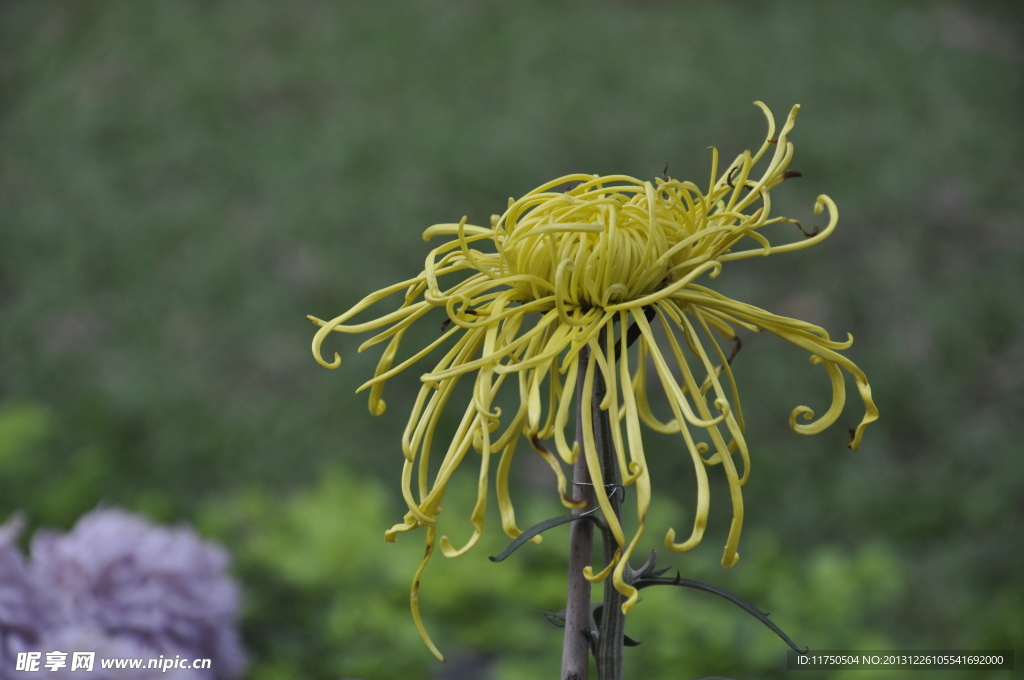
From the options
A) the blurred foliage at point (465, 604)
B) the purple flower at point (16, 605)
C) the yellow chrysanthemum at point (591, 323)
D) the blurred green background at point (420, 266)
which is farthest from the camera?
the blurred green background at point (420, 266)

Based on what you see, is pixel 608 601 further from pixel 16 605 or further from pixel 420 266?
pixel 420 266

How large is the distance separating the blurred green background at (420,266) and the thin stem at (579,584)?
0.87m

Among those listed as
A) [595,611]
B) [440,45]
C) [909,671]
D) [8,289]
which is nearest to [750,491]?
[909,671]

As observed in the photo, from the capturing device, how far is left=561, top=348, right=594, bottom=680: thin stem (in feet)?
2.58

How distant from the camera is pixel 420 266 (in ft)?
12.0

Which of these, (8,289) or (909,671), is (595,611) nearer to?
(909,671)

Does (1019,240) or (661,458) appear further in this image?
(1019,240)

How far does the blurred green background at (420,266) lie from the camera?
1.97 meters

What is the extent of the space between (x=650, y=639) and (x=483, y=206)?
7.77ft

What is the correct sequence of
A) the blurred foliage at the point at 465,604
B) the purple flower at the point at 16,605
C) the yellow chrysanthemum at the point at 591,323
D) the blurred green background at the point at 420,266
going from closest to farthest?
the yellow chrysanthemum at the point at 591,323, the purple flower at the point at 16,605, the blurred foliage at the point at 465,604, the blurred green background at the point at 420,266

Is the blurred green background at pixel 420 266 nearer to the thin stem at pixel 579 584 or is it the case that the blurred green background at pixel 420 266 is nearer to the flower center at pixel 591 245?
the thin stem at pixel 579 584

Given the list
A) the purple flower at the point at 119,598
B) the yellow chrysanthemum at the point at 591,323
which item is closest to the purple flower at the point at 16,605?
the purple flower at the point at 119,598

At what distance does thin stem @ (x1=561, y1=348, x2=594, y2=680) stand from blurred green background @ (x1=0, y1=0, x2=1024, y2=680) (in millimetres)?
872

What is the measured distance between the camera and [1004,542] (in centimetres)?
253
